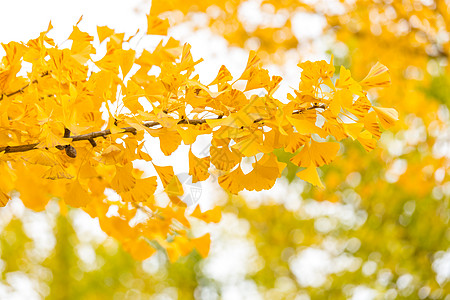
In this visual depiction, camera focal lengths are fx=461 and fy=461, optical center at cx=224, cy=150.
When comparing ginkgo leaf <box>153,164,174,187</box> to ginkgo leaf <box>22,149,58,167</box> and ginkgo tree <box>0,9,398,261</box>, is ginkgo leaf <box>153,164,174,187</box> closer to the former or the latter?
ginkgo tree <box>0,9,398,261</box>

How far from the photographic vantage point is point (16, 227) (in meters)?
3.50

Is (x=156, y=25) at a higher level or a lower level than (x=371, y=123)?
higher

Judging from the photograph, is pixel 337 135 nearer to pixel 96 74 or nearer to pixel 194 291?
pixel 96 74

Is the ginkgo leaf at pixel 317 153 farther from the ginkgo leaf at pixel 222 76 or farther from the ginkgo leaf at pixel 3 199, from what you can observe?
the ginkgo leaf at pixel 3 199

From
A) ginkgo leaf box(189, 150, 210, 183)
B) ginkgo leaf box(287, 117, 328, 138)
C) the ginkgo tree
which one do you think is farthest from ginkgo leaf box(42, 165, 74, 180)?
ginkgo leaf box(287, 117, 328, 138)

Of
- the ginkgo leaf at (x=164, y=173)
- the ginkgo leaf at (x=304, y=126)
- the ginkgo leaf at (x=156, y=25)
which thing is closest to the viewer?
the ginkgo leaf at (x=304, y=126)

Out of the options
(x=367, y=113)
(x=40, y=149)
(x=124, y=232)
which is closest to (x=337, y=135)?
(x=367, y=113)

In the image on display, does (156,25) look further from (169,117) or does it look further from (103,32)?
(169,117)

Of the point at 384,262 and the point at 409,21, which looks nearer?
the point at 409,21

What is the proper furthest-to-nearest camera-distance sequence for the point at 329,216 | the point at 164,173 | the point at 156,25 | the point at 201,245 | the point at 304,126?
the point at 329,216 → the point at 201,245 → the point at 156,25 → the point at 164,173 → the point at 304,126

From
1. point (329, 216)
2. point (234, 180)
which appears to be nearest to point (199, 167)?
point (234, 180)

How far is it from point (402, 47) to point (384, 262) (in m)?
1.30

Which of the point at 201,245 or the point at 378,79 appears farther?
the point at 201,245

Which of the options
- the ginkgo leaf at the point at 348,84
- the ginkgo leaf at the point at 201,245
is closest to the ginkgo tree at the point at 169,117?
the ginkgo leaf at the point at 348,84
